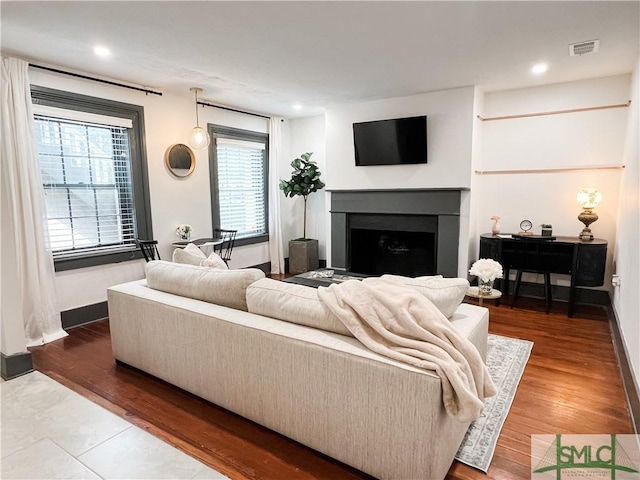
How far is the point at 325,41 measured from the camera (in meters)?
2.89

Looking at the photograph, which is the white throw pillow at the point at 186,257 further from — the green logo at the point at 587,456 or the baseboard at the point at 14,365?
the green logo at the point at 587,456

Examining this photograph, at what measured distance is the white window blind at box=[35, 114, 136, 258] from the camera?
3.55 m

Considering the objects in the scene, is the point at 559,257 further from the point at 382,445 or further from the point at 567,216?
the point at 382,445

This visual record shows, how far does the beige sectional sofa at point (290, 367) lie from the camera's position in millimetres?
1484

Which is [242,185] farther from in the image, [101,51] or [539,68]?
[539,68]

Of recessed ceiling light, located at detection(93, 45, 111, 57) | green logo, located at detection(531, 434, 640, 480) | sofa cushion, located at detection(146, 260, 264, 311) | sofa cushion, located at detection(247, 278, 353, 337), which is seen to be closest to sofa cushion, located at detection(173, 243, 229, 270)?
sofa cushion, located at detection(146, 260, 264, 311)

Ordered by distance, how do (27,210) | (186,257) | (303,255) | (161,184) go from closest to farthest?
1. (186,257)
2. (27,210)
3. (161,184)
4. (303,255)

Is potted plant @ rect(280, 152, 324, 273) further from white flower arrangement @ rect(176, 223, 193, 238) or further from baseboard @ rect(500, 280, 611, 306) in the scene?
baseboard @ rect(500, 280, 611, 306)

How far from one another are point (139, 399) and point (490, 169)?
4467mm

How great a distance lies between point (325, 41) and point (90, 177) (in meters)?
2.78

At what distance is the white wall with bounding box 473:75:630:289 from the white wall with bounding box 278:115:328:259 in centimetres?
244

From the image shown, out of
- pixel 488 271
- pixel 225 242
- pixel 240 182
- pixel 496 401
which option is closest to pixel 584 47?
pixel 488 271

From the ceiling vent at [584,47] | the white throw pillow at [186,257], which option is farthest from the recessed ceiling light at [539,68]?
the white throw pillow at [186,257]

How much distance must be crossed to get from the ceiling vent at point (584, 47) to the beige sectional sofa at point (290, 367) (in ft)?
8.10
